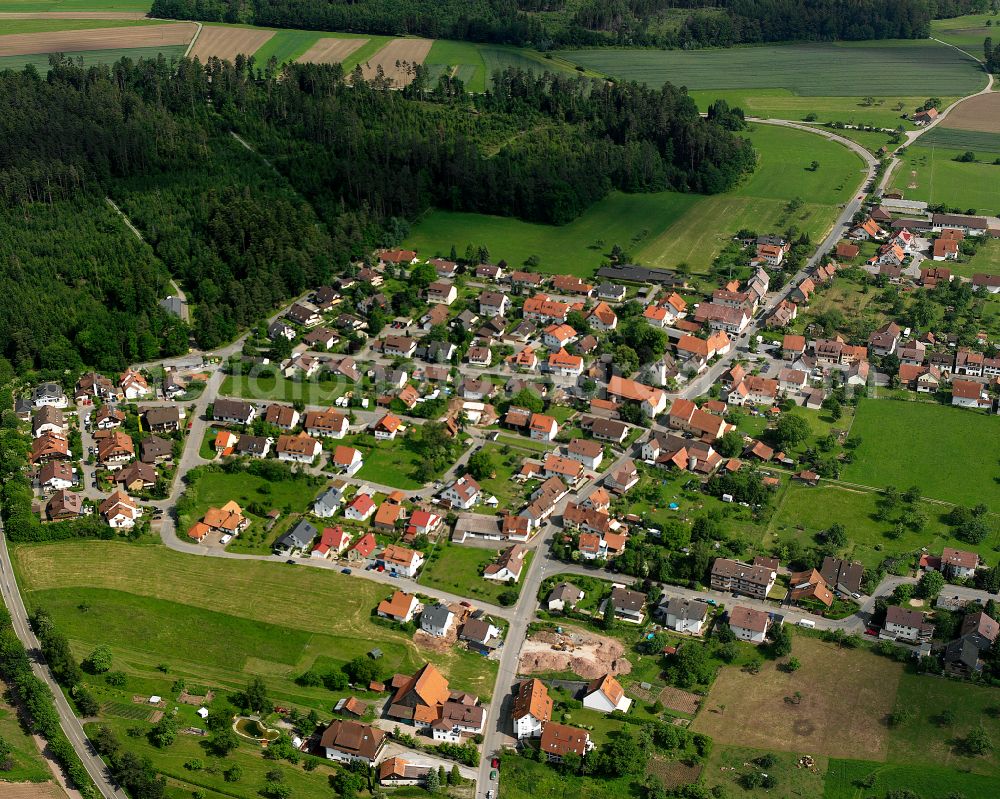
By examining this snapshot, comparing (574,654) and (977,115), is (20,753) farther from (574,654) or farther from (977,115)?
(977,115)

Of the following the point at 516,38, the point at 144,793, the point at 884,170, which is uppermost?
the point at 516,38

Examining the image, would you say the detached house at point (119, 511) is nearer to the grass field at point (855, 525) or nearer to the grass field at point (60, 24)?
the grass field at point (855, 525)

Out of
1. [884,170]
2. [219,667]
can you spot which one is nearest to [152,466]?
[219,667]

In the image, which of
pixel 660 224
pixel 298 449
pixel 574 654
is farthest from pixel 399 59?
pixel 574 654

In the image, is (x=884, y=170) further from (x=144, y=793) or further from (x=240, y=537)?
(x=144, y=793)

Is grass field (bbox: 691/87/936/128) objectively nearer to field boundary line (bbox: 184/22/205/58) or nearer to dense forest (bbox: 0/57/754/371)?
dense forest (bbox: 0/57/754/371)

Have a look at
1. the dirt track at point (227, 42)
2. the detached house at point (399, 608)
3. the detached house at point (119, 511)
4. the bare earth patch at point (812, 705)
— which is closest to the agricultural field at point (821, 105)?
the dirt track at point (227, 42)
